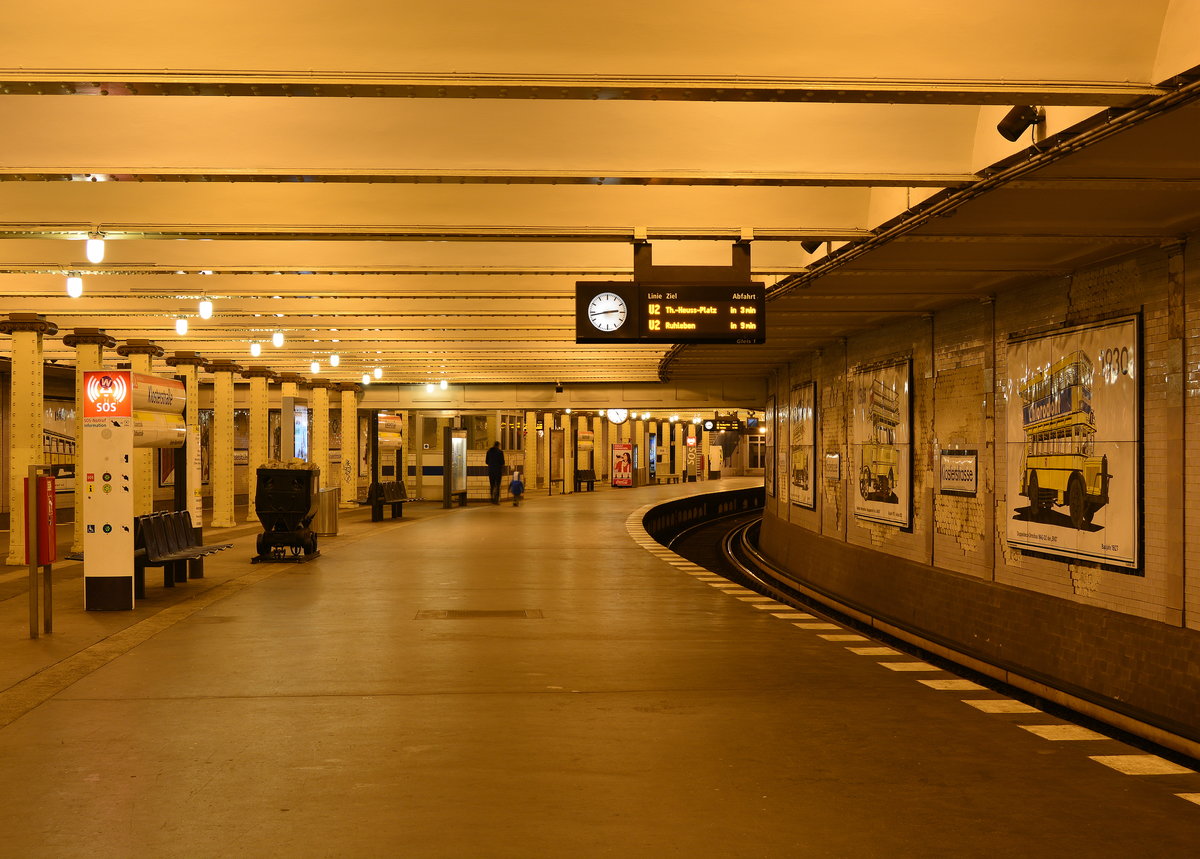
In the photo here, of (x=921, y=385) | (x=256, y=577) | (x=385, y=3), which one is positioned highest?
(x=385, y=3)

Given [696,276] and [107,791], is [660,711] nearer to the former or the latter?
[107,791]

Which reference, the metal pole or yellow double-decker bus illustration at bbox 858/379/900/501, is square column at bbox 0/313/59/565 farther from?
yellow double-decker bus illustration at bbox 858/379/900/501

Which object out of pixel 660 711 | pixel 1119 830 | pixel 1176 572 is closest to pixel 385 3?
pixel 660 711

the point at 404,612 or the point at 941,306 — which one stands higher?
the point at 941,306

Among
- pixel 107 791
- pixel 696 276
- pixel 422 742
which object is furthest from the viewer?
pixel 696 276

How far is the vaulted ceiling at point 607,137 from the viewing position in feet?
19.9

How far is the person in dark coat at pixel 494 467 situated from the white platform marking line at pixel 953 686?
28.8 metres

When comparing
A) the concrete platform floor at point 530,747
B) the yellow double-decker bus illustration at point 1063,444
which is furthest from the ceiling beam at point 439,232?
the concrete platform floor at point 530,747

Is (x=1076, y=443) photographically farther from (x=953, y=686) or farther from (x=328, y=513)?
(x=328, y=513)

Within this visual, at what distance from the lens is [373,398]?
116ft

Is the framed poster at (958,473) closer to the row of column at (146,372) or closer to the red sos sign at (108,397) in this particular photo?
the red sos sign at (108,397)

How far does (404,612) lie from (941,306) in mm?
7381

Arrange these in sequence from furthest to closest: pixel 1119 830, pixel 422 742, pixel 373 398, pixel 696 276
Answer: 1. pixel 373 398
2. pixel 696 276
3. pixel 422 742
4. pixel 1119 830

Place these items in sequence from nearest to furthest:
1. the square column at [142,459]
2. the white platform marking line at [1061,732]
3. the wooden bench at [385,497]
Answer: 1. the white platform marking line at [1061,732]
2. the square column at [142,459]
3. the wooden bench at [385,497]
